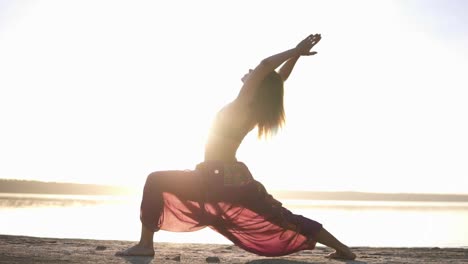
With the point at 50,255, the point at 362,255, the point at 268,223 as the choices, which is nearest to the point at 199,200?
the point at 268,223

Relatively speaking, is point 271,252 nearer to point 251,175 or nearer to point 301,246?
point 301,246

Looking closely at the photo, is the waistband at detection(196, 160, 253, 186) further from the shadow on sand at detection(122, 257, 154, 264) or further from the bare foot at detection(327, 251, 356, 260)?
the bare foot at detection(327, 251, 356, 260)

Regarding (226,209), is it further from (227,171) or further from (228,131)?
(228,131)

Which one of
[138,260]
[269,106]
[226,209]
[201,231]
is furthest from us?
[201,231]

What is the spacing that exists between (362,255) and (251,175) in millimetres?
1765

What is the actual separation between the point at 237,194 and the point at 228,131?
2.13ft

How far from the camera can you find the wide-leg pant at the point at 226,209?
20.4 feet

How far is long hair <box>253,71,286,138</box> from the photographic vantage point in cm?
612

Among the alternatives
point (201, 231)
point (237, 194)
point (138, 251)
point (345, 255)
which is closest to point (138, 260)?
point (138, 251)

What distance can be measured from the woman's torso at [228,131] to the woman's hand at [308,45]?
0.83m

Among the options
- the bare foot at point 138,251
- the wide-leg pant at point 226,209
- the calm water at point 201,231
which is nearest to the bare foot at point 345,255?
the wide-leg pant at point 226,209

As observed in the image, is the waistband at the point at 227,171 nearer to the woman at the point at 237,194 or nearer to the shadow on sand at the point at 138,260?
the woman at the point at 237,194

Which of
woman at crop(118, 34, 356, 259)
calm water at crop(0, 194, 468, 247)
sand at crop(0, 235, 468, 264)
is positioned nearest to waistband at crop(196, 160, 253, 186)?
woman at crop(118, 34, 356, 259)

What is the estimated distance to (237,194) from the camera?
20.5ft
